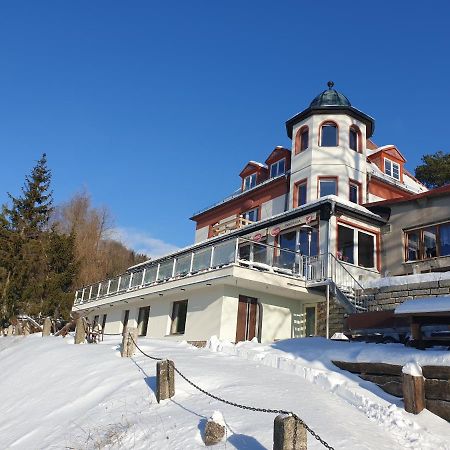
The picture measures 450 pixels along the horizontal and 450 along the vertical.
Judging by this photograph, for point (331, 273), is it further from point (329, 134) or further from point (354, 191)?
point (329, 134)

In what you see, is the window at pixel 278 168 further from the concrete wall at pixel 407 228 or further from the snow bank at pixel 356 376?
the snow bank at pixel 356 376

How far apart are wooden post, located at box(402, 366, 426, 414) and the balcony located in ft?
A: 60.9

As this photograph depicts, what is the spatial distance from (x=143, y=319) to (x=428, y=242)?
1360cm

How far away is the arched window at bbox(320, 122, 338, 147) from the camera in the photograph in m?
25.1

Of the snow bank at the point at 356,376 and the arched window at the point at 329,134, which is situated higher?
the arched window at the point at 329,134

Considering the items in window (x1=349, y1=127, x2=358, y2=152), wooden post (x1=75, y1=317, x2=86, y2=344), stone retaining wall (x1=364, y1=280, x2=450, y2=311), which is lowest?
wooden post (x1=75, y1=317, x2=86, y2=344)

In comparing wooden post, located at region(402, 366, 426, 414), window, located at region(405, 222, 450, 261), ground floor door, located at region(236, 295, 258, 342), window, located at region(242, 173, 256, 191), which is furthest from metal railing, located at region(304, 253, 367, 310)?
window, located at region(242, 173, 256, 191)

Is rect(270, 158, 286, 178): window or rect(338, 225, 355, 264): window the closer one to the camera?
rect(338, 225, 355, 264): window

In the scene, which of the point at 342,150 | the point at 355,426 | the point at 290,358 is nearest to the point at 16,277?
the point at 342,150

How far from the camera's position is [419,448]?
20.7 feet

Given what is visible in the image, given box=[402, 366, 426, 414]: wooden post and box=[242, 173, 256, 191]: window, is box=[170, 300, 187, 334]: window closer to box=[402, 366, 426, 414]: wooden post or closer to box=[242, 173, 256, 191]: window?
box=[242, 173, 256, 191]: window

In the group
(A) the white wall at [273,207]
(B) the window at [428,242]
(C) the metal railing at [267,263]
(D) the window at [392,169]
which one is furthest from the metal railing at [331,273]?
(D) the window at [392,169]

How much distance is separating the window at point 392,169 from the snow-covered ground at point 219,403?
1711cm

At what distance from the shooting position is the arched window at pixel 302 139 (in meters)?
25.9
